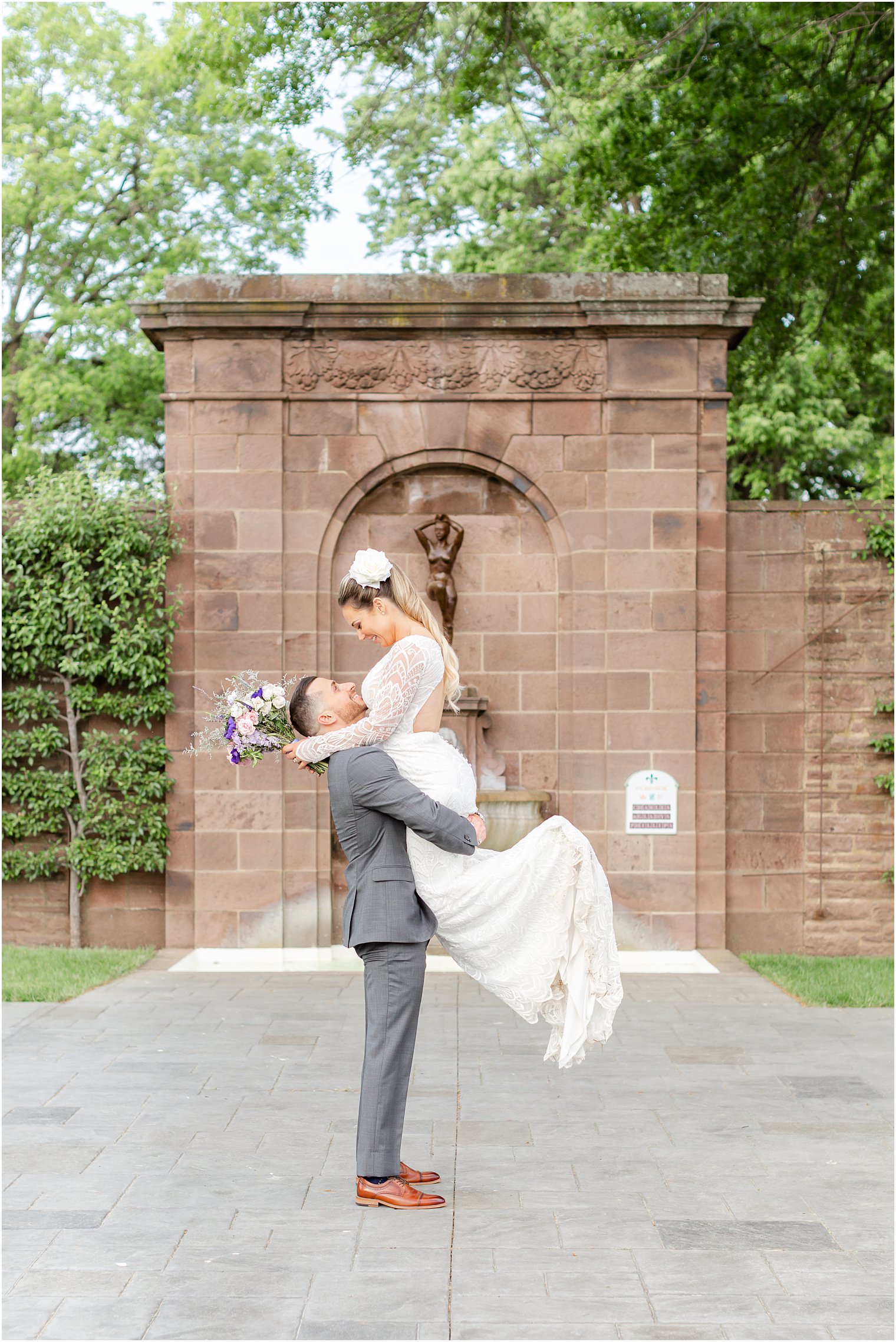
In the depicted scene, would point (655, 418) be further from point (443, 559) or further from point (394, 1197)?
point (394, 1197)

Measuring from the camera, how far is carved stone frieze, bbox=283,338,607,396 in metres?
9.54

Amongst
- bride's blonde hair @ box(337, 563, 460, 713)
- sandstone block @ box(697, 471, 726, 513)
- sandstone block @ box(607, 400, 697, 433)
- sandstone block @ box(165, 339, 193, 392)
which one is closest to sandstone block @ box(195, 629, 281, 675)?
sandstone block @ box(165, 339, 193, 392)

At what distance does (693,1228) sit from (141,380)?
17.5 meters

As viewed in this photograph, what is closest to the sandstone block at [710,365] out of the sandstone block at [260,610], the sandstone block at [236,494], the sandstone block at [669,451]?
the sandstone block at [669,451]

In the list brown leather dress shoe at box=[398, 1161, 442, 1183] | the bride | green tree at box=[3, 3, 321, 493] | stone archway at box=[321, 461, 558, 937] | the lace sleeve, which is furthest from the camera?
green tree at box=[3, 3, 321, 493]

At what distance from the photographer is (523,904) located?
452 cm

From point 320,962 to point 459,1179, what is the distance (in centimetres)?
460

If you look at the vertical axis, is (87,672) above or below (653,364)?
below

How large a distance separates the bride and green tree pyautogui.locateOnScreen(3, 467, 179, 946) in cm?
515

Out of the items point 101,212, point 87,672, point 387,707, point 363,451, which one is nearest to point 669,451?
point 363,451

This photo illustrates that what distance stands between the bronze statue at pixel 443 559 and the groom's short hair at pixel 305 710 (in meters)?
5.03

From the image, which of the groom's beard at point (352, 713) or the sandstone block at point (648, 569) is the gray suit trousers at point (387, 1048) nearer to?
the groom's beard at point (352, 713)

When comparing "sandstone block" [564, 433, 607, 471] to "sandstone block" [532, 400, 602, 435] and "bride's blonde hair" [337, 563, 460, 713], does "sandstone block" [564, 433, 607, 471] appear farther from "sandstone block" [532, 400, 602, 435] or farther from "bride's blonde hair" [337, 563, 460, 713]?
"bride's blonde hair" [337, 563, 460, 713]

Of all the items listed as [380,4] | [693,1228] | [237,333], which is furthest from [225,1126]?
[380,4]
